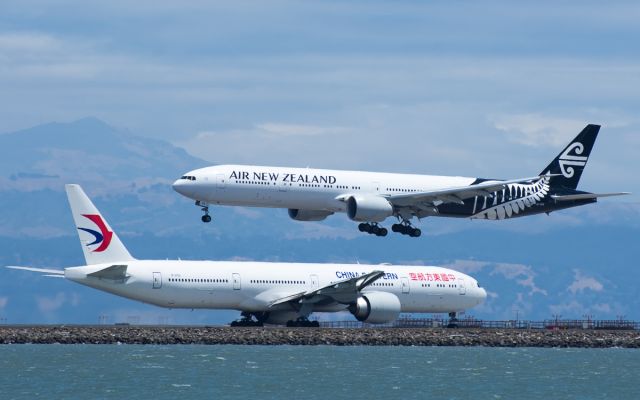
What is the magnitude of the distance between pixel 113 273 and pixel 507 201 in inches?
1095

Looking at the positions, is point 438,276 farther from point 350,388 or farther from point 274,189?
point 350,388

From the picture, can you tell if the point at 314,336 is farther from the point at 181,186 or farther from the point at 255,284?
the point at 181,186

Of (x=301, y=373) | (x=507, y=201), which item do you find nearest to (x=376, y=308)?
(x=507, y=201)

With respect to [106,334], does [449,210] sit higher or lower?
higher

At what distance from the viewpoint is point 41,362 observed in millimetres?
96375

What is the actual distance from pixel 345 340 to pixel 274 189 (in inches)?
654

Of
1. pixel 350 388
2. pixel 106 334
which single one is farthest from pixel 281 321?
pixel 350 388

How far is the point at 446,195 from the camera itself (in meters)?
104

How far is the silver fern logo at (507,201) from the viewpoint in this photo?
10838cm

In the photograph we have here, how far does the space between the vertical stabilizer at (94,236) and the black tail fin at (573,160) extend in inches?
1246

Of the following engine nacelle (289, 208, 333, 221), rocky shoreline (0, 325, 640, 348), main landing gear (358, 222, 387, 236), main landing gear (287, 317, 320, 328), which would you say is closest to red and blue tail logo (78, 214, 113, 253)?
rocky shoreline (0, 325, 640, 348)

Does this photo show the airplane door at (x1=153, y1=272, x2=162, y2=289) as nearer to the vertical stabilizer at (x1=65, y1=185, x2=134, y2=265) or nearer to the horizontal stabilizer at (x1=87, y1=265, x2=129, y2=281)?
the horizontal stabilizer at (x1=87, y1=265, x2=129, y2=281)

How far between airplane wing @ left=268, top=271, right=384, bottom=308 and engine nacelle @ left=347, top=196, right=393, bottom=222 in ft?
20.3

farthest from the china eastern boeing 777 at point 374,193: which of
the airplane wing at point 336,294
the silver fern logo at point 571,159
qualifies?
the airplane wing at point 336,294
